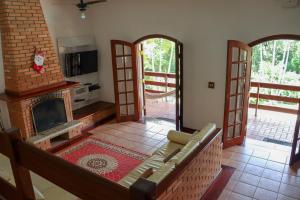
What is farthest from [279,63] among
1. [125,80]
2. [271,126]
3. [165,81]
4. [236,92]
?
[125,80]

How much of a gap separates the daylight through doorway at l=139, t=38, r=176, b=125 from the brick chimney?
7.54 ft

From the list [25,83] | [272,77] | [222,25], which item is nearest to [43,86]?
[25,83]

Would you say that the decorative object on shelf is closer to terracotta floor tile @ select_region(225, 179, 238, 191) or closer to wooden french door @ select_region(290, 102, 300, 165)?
terracotta floor tile @ select_region(225, 179, 238, 191)

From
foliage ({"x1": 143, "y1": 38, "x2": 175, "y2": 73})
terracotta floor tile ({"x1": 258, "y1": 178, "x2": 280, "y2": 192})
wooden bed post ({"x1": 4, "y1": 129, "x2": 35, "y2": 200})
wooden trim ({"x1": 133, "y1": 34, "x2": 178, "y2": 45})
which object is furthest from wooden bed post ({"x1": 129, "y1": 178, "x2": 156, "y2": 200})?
foliage ({"x1": 143, "y1": 38, "x2": 175, "y2": 73})

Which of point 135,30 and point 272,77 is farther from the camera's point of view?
point 272,77

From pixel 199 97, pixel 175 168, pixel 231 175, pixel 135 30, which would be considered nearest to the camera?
pixel 175 168

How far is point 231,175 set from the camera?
4.03 m

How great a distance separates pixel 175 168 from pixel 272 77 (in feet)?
20.3

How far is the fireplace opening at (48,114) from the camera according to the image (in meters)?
4.93

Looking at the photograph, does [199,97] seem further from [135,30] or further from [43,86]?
[43,86]

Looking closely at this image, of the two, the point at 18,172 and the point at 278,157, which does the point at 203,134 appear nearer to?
the point at 278,157

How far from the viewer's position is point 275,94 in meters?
6.99

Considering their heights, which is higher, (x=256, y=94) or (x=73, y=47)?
(x=73, y=47)

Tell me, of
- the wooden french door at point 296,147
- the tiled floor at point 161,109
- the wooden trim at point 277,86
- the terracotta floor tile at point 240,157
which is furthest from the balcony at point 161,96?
the wooden french door at point 296,147
